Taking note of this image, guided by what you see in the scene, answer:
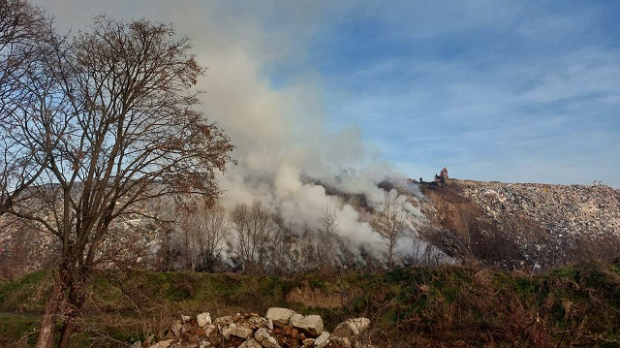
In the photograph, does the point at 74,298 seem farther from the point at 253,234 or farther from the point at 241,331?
the point at 253,234

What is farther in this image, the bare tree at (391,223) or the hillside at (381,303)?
the bare tree at (391,223)

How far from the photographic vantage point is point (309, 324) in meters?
9.32

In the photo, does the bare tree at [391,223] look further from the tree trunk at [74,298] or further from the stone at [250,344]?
the tree trunk at [74,298]

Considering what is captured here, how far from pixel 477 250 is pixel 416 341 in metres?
20.0

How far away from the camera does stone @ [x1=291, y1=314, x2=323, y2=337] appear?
9.20m

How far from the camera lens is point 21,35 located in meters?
7.14

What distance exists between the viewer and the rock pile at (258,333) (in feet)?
28.8

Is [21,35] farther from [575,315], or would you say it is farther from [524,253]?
[524,253]

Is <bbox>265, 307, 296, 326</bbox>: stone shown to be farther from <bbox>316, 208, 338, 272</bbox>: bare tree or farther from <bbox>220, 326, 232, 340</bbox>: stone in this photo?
<bbox>316, 208, 338, 272</bbox>: bare tree

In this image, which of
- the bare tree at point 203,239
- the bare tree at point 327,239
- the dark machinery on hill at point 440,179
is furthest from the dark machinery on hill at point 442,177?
the bare tree at point 203,239

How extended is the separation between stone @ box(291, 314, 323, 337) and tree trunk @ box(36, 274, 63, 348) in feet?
17.1

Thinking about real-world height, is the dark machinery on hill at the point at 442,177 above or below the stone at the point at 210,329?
above

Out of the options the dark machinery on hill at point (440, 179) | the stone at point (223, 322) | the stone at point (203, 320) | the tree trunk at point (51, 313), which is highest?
the dark machinery on hill at point (440, 179)

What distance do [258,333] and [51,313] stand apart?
431 cm
